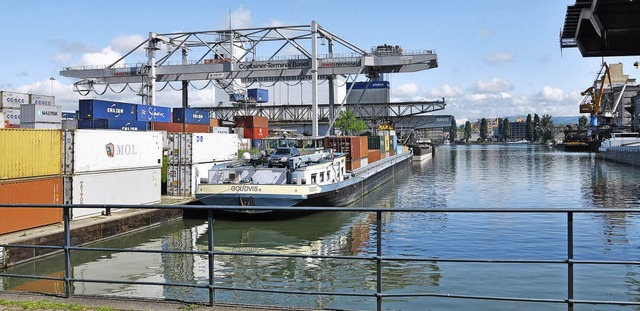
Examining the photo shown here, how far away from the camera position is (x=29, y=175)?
18516 millimetres

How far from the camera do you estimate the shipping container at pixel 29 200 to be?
17172mm

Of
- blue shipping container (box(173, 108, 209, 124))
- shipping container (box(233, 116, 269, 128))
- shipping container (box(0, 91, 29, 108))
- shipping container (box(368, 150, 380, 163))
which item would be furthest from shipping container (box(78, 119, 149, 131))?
shipping container (box(233, 116, 269, 128))

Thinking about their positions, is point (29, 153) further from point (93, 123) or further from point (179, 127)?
point (179, 127)

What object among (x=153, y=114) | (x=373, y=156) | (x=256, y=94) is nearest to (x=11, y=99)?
(x=153, y=114)

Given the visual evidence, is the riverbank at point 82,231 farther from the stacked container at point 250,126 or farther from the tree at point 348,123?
the tree at point 348,123

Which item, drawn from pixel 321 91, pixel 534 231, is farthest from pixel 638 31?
pixel 321 91

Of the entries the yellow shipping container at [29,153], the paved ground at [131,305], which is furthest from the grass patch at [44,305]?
the yellow shipping container at [29,153]

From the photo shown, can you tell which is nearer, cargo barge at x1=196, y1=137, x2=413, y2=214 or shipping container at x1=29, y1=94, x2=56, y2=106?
cargo barge at x1=196, y1=137, x2=413, y2=214

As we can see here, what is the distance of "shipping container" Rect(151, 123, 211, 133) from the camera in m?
41.3

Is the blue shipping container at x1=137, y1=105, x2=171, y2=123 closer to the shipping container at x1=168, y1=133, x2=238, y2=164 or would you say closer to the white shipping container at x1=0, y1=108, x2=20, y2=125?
the white shipping container at x1=0, y1=108, x2=20, y2=125

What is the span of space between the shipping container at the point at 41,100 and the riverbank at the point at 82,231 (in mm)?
18573

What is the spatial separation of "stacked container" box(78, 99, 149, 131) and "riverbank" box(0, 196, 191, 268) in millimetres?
11139

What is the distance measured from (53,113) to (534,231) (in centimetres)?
2545

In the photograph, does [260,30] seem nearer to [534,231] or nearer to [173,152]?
[173,152]
